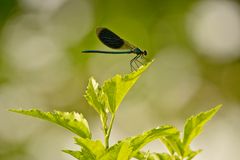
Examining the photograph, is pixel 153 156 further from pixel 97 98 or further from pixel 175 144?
pixel 97 98

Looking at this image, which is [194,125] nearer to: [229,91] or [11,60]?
[229,91]

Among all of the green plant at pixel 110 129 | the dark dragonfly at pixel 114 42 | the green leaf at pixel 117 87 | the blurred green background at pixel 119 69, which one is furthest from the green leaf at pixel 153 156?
the blurred green background at pixel 119 69

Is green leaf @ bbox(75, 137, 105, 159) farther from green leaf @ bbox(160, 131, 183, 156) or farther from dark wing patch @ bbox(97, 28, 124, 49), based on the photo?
dark wing patch @ bbox(97, 28, 124, 49)

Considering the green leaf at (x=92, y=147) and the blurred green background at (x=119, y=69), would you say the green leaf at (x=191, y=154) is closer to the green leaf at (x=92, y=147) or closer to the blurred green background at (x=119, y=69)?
the green leaf at (x=92, y=147)

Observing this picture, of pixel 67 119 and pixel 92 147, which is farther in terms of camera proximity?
pixel 67 119

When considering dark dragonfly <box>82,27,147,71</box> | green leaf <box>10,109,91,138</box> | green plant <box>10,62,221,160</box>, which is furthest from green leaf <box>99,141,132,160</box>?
dark dragonfly <box>82,27,147,71</box>

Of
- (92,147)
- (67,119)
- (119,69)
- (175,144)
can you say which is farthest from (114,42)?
(119,69)
